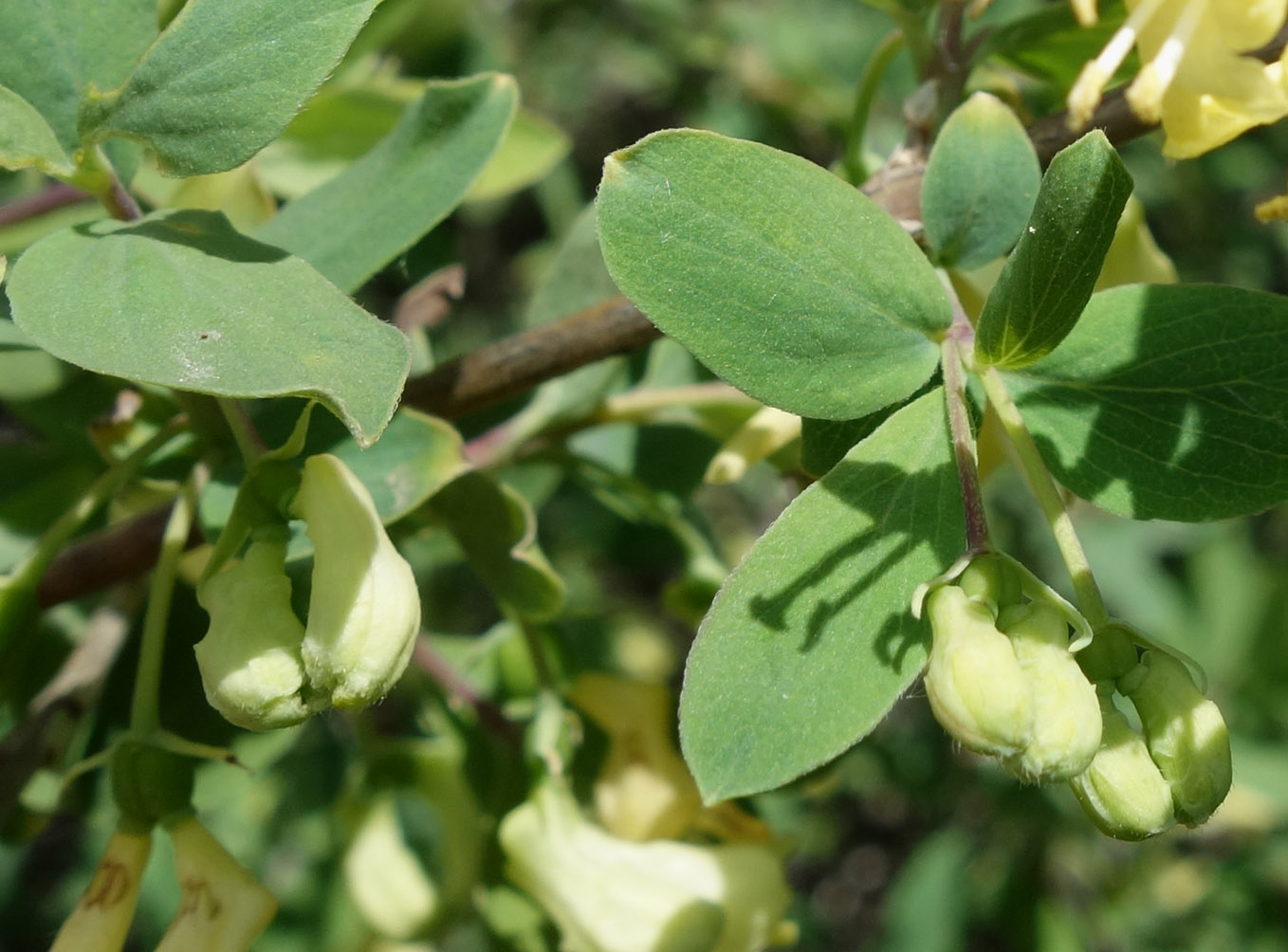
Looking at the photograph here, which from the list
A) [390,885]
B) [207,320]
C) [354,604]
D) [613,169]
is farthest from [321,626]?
[390,885]

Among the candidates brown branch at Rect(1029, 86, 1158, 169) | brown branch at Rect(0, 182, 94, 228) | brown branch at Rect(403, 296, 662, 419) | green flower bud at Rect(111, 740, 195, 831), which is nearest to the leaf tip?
brown branch at Rect(403, 296, 662, 419)

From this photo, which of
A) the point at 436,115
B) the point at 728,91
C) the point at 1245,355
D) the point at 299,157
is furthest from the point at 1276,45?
the point at 728,91

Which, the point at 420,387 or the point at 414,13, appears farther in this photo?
the point at 414,13

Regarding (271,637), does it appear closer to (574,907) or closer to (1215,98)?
(574,907)

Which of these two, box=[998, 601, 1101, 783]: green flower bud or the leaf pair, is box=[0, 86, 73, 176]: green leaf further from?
box=[998, 601, 1101, 783]: green flower bud

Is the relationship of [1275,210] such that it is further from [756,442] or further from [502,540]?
[502,540]
